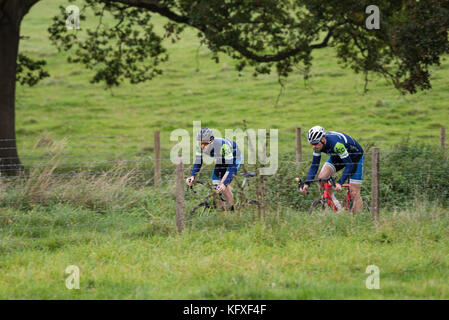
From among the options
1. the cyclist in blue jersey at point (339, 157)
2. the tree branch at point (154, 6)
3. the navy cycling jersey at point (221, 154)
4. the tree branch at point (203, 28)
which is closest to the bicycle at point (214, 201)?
the navy cycling jersey at point (221, 154)

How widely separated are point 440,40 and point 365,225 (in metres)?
5.82

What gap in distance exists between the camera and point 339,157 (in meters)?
11.1

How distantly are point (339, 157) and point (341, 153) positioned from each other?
516 millimetres

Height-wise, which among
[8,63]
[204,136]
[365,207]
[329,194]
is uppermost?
[8,63]

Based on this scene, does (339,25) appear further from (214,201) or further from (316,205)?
(214,201)

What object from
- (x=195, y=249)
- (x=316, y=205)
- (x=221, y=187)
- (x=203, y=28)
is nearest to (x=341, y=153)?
(x=316, y=205)

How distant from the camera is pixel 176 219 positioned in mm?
9484

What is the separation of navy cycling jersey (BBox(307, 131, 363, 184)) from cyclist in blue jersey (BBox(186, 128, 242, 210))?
140 centimetres

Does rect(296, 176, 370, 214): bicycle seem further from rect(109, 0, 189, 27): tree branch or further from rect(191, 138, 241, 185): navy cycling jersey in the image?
rect(109, 0, 189, 27): tree branch

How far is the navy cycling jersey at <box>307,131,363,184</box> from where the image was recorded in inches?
417

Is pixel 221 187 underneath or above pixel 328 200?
above
